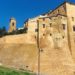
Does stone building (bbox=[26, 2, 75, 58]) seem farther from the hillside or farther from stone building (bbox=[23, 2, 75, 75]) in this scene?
the hillside

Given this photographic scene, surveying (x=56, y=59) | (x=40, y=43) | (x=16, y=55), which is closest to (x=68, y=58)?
(x=56, y=59)

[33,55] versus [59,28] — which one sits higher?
[59,28]

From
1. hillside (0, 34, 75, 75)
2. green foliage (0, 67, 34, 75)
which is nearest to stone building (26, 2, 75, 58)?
hillside (0, 34, 75, 75)

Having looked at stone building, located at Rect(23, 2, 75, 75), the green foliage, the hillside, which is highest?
stone building, located at Rect(23, 2, 75, 75)

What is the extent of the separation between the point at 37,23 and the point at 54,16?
308 centimetres

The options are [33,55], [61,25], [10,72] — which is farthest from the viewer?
[61,25]

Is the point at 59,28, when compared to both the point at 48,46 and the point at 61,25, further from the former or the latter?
the point at 48,46

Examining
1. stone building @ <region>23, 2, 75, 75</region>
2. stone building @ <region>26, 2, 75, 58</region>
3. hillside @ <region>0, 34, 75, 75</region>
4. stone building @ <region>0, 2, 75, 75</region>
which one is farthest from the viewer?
stone building @ <region>26, 2, 75, 58</region>

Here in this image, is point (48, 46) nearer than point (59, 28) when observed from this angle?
Yes

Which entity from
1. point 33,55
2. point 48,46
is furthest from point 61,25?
point 33,55

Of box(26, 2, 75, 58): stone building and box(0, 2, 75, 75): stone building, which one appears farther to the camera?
box(26, 2, 75, 58): stone building

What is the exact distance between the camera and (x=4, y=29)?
65125 millimetres

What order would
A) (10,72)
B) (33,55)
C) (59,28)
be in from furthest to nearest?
(59,28)
(33,55)
(10,72)

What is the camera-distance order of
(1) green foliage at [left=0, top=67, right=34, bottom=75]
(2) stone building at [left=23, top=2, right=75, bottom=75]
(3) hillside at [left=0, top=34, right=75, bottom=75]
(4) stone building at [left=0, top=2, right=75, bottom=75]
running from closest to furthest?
(1) green foliage at [left=0, top=67, right=34, bottom=75] < (3) hillside at [left=0, top=34, right=75, bottom=75] < (4) stone building at [left=0, top=2, right=75, bottom=75] < (2) stone building at [left=23, top=2, right=75, bottom=75]
